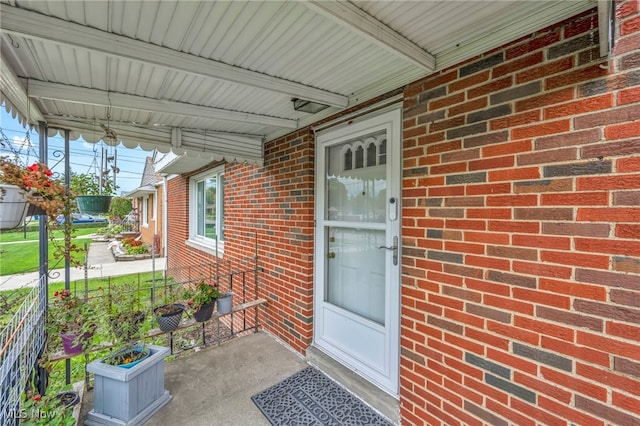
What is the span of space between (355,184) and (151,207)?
1184 cm

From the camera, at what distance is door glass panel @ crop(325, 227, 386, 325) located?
2.42 metres

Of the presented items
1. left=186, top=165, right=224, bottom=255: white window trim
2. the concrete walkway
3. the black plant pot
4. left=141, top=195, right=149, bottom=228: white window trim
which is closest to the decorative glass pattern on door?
the black plant pot

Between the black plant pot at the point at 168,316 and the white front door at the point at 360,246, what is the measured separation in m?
1.38

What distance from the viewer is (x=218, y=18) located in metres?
1.36

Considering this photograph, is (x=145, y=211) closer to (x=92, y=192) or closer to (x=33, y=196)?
(x=92, y=192)

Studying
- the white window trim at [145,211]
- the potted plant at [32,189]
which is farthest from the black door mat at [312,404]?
the white window trim at [145,211]

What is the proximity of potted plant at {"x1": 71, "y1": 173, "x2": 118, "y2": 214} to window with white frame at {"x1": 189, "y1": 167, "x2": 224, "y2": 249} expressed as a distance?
2377mm

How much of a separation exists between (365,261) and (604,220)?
1610 mm

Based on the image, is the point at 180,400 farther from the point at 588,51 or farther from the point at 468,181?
the point at 588,51

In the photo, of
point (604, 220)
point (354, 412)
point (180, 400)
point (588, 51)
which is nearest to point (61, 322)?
point (180, 400)

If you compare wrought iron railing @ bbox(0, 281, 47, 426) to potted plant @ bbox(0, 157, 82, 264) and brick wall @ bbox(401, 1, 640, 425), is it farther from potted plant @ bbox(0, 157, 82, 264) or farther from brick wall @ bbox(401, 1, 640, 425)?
brick wall @ bbox(401, 1, 640, 425)

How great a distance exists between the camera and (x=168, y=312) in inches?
107

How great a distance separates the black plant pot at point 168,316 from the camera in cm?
266

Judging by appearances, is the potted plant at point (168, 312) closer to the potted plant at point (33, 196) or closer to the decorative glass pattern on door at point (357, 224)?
the potted plant at point (33, 196)
